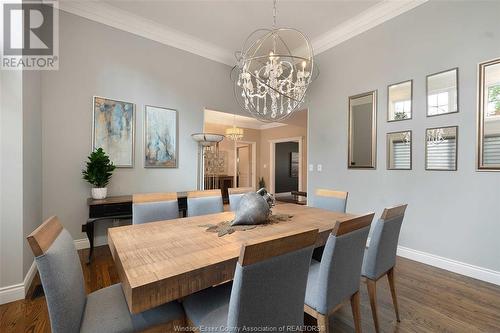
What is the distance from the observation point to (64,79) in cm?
289

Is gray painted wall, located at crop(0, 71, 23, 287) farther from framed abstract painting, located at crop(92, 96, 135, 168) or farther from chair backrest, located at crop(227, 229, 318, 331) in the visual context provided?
chair backrest, located at crop(227, 229, 318, 331)

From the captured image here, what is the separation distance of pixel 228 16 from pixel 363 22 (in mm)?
1975

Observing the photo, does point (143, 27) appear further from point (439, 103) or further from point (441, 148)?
point (441, 148)

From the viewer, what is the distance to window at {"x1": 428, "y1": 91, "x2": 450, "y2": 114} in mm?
2553

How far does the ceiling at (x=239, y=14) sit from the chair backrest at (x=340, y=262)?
3.00m

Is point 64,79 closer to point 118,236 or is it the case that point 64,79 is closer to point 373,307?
point 118,236

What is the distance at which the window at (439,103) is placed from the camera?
2553 millimetres

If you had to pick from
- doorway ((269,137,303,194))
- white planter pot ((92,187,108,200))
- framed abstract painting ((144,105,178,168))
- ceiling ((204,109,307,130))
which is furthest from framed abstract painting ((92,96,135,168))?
doorway ((269,137,303,194))

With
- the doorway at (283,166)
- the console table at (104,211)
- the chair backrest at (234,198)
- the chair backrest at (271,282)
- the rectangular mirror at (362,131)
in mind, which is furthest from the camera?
the doorway at (283,166)

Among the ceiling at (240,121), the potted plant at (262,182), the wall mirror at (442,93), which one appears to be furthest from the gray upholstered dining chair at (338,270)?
the potted plant at (262,182)

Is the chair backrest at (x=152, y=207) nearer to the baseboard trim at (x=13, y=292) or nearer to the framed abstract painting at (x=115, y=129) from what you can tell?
the baseboard trim at (x=13, y=292)

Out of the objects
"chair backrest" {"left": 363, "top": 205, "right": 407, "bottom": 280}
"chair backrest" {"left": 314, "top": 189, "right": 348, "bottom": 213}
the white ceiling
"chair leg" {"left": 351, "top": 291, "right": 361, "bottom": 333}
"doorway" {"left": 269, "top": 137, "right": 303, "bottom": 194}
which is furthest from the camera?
"doorway" {"left": 269, "top": 137, "right": 303, "bottom": 194}

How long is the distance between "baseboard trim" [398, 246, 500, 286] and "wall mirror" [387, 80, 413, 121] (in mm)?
1724
